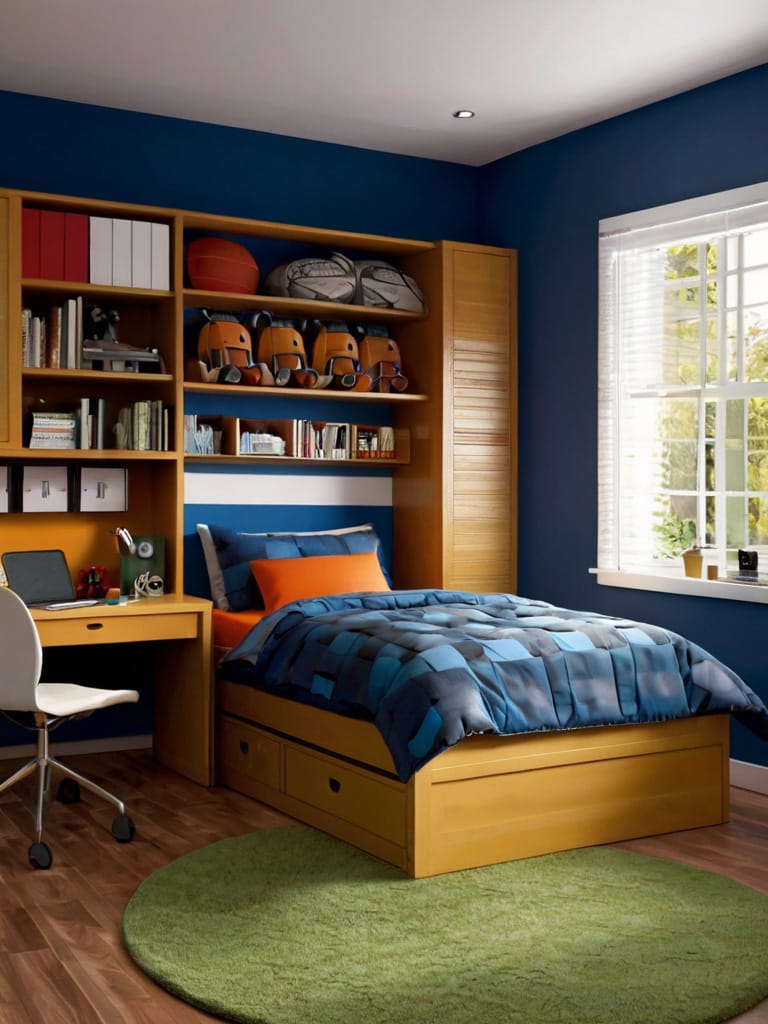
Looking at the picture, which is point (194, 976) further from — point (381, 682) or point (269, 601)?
point (269, 601)

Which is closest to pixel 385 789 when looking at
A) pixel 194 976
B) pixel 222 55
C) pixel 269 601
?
pixel 194 976

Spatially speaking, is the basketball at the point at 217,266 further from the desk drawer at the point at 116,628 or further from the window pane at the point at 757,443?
the window pane at the point at 757,443

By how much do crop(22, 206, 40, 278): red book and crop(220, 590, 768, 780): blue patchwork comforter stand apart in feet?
5.45

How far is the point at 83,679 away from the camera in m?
4.98

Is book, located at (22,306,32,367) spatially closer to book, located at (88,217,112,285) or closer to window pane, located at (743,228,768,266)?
book, located at (88,217,112,285)

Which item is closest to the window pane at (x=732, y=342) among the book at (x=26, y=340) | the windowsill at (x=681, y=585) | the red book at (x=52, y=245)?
the windowsill at (x=681, y=585)

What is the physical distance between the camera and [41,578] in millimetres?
4555

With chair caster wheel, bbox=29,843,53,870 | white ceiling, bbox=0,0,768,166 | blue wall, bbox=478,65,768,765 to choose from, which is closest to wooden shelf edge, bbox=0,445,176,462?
white ceiling, bbox=0,0,768,166

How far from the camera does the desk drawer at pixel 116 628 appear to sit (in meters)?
4.22

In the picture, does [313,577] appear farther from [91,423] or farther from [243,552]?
[91,423]

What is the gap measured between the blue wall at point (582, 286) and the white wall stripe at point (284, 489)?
749 mm

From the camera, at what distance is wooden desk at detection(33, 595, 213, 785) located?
4266 millimetres

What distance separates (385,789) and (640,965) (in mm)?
992

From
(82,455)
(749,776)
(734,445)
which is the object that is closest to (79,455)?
(82,455)
